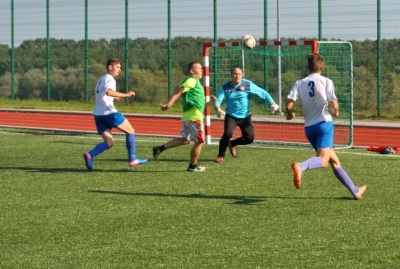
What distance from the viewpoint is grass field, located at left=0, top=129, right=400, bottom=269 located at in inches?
330

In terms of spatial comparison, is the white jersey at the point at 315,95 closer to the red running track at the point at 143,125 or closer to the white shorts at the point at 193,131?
the white shorts at the point at 193,131

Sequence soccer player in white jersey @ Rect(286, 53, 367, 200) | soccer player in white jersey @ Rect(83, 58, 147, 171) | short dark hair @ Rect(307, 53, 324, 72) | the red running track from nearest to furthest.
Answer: soccer player in white jersey @ Rect(286, 53, 367, 200) → short dark hair @ Rect(307, 53, 324, 72) → soccer player in white jersey @ Rect(83, 58, 147, 171) → the red running track

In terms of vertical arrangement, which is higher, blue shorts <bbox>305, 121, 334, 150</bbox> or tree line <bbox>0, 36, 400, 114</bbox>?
tree line <bbox>0, 36, 400, 114</bbox>

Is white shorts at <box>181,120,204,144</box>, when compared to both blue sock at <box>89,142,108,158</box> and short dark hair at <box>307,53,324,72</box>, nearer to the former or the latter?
blue sock at <box>89,142,108,158</box>

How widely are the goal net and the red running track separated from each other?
0.33 metres

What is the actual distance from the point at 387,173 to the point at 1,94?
3007cm

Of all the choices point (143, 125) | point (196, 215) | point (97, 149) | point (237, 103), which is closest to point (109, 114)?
point (97, 149)

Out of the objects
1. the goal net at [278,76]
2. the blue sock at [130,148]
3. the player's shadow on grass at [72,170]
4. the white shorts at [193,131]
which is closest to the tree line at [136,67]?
the goal net at [278,76]

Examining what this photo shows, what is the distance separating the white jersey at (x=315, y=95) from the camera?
451 inches

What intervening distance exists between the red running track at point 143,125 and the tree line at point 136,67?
250 cm

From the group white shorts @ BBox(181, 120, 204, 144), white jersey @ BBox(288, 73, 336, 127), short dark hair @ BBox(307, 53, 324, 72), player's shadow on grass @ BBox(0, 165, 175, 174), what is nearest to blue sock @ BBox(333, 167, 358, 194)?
white jersey @ BBox(288, 73, 336, 127)

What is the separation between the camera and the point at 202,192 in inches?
491

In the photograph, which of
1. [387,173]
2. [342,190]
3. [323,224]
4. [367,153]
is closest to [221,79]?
[367,153]

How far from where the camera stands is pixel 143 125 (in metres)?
27.7
